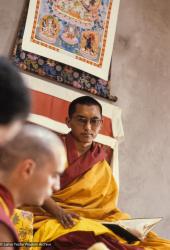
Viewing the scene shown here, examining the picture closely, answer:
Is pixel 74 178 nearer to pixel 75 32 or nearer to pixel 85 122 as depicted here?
pixel 85 122

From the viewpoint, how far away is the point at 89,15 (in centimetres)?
378

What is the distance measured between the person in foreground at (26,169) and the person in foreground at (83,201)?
3.39 ft

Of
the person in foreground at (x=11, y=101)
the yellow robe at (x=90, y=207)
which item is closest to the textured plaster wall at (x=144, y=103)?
the yellow robe at (x=90, y=207)

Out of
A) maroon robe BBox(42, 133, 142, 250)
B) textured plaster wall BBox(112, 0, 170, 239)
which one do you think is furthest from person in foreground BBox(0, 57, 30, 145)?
textured plaster wall BBox(112, 0, 170, 239)

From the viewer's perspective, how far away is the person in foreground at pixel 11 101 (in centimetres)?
87

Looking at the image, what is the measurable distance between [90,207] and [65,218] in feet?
1.33

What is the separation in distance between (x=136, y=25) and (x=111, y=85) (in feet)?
2.34

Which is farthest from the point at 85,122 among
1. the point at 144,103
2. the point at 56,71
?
the point at 144,103

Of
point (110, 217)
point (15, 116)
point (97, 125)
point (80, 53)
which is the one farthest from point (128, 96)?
point (15, 116)

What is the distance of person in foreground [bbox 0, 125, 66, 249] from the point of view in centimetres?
120

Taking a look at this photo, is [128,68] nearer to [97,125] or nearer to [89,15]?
[89,15]

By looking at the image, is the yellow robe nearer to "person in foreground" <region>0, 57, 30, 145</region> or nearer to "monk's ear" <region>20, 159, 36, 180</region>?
"monk's ear" <region>20, 159, 36, 180</region>

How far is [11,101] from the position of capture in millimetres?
874

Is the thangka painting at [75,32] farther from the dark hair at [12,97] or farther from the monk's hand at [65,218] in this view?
the dark hair at [12,97]
